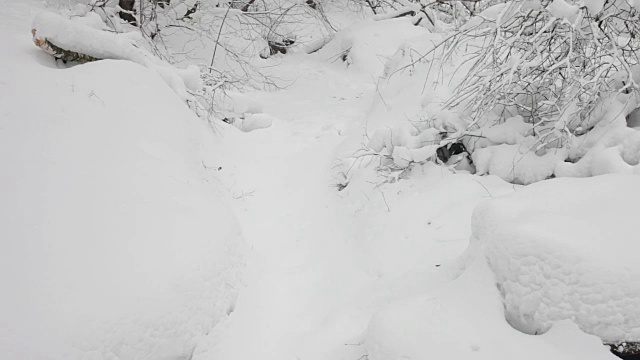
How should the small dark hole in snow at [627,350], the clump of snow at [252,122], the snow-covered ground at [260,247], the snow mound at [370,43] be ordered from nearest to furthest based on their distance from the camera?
the small dark hole in snow at [627,350], the snow-covered ground at [260,247], the clump of snow at [252,122], the snow mound at [370,43]

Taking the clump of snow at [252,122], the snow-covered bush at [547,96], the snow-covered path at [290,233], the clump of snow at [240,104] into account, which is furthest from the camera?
the clump of snow at [240,104]

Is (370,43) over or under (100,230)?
under

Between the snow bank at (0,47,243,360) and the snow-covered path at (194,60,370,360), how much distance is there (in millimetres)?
355

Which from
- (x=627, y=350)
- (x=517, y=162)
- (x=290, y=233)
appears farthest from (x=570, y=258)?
(x=290, y=233)

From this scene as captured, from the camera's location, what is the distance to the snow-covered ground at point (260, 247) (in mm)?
2592

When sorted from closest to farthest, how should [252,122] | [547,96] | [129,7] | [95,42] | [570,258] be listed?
[570,258] → [547,96] → [95,42] → [252,122] → [129,7]

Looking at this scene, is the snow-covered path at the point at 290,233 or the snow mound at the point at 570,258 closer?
the snow mound at the point at 570,258

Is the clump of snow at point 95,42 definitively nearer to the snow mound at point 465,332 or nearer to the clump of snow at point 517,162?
the clump of snow at point 517,162

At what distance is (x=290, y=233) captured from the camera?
17.5ft

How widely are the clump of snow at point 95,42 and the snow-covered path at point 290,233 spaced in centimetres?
120

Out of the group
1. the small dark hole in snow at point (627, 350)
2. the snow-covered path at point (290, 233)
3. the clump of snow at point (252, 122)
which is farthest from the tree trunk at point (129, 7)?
the small dark hole in snow at point (627, 350)

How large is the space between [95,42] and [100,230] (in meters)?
4.01

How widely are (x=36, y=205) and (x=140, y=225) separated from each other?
2.20ft

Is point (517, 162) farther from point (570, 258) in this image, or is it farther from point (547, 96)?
point (570, 258)
